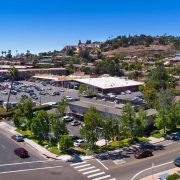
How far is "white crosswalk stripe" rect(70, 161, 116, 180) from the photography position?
44.9 metres

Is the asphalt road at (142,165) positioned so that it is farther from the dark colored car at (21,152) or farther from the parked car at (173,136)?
the dark colored car at (21,152)

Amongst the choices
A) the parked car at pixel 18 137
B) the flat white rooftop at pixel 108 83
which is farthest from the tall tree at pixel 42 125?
the flat white rooftop at pixel 108 83

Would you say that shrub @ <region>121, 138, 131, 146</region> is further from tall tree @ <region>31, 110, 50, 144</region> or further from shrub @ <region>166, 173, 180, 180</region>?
shrub @ <region>166, 173, 180, 180</region>

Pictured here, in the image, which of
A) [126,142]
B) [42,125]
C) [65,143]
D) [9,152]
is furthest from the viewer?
[42,125]

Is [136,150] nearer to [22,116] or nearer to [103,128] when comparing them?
[103,128]

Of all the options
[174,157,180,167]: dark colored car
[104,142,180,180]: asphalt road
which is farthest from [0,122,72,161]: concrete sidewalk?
[174,157,180,167]: dark colored car

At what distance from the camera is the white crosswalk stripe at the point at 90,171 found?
4491cm

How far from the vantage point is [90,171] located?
154ft

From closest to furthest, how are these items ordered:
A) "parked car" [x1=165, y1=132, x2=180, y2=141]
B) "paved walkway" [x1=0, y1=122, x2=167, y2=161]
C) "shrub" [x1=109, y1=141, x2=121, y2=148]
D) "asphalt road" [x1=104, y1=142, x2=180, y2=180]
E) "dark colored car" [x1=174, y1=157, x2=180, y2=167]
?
1. "asphalt road" [x1=104, y1=142, x2=180, y2=180]
2. "dark colored car" [x1=174, y1=157, x2=180, y2=167]
3. "paved walkway" [x1=0, y1=122, x2=167, y2=161]
4. "shrub" [x1=109, y1=141, x2=121, y2=148]
5. "parked car" [x1=165, y1=132, x2=180, y2=141]

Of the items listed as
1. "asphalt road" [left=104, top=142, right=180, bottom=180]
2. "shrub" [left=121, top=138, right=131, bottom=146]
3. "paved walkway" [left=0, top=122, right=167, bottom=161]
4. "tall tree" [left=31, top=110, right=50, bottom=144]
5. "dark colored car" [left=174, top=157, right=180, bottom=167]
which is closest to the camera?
"asphalt road" [left=104, top=142, right=180, bottom=180]

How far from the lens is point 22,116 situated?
71.8 metres

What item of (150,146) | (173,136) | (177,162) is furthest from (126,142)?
(177,162)

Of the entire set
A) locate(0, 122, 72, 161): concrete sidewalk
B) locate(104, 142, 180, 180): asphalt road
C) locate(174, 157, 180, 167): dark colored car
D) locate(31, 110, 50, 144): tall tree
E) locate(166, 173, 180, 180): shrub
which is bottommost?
locate(0, 122, 72, 161): concrete sidewalk

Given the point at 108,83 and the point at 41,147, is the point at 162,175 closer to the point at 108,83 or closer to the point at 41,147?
the point at 41,147
